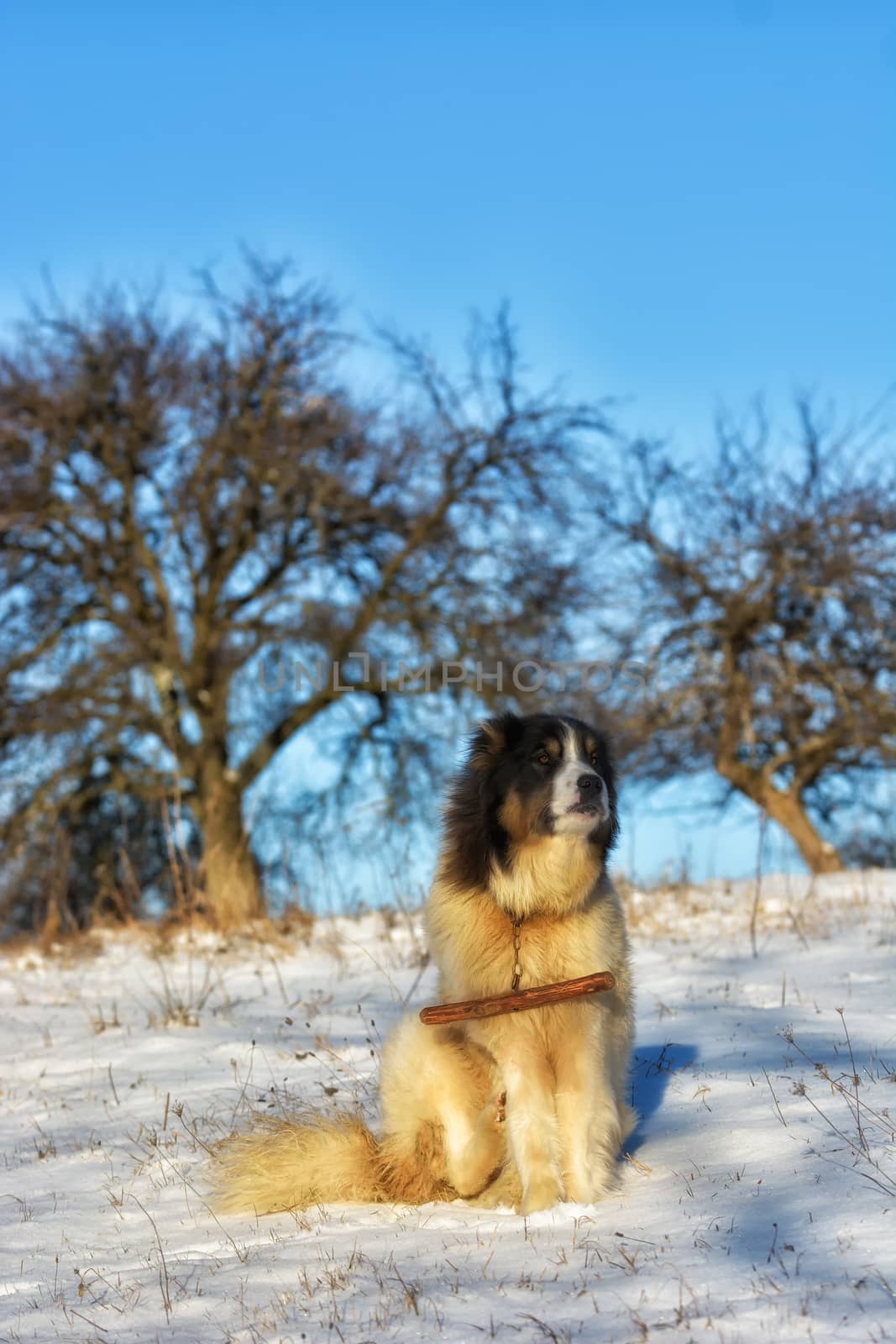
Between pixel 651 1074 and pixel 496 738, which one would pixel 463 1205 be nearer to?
pixel 651 1074

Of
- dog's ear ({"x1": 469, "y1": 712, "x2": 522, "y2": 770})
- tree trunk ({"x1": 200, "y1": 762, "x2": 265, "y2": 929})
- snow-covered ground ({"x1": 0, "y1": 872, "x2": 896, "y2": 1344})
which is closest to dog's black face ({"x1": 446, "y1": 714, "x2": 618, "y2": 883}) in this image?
→ dog's ear ({"x1": 469, "y1": 712, "x2": 522, "y2": 770})

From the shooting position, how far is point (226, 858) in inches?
632

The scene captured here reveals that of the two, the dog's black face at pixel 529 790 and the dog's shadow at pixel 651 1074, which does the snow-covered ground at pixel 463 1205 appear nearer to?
the dog's shadow at pixel 651 1074

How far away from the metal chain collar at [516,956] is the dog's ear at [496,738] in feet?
1.85

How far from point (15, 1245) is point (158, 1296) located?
0.94m

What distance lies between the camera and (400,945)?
942cm

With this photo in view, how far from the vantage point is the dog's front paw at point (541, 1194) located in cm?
404

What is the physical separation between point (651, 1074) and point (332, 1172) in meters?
1.60

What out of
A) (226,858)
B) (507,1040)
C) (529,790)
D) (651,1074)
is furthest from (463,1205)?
(226,858)

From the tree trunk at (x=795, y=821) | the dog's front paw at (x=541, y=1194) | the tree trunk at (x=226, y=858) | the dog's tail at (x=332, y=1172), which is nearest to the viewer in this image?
the dog's front paw at (x=541, y=1194)

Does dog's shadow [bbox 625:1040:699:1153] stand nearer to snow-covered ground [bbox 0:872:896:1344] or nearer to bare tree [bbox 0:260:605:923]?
snow-covered ground [bbox 0:872:896:1344]

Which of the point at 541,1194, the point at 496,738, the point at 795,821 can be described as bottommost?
the point at 541,1194

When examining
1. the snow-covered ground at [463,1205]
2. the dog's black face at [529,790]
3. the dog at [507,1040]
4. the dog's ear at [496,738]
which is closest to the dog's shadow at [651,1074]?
the snow-covered ground at [463,1205]

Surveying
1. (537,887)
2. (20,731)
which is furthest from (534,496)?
(537,887)
